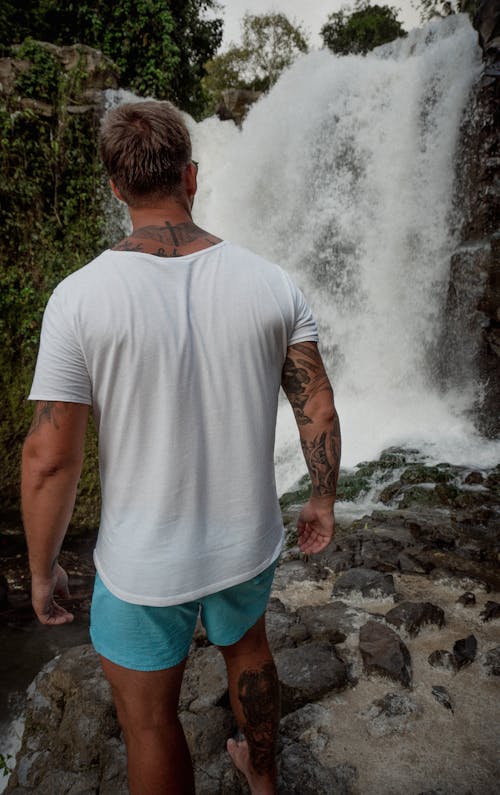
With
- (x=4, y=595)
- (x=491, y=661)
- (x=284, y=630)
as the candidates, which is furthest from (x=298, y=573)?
(x=4, y=595)

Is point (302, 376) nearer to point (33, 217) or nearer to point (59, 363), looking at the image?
point (59, 363)

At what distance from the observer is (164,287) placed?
1180 mm

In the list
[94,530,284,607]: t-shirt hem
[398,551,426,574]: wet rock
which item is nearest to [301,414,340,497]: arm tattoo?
[94,530,284,607]: t-shirt hem

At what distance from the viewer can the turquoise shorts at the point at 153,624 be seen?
125 centimetres

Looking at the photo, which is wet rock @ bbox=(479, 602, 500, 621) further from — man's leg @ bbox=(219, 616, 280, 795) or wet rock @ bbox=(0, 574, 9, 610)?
wet rock @ bbox=(0, 574, 9, 610)

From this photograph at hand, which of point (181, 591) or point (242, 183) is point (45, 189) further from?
point (181, 591)

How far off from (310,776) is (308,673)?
0.50 metres

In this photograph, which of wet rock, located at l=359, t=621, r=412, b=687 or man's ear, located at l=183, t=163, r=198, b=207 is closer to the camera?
man's ear, located at l=183, t=163, r=198, b=207

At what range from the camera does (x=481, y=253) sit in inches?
302

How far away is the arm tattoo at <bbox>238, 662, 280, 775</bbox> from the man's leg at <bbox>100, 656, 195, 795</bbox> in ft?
0.88

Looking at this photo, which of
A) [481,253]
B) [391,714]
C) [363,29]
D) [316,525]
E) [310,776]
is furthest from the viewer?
[363,29]

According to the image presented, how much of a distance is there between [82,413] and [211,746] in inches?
68.1

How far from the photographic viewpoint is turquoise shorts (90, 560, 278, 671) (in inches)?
49.3

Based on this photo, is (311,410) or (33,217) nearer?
(311,410)
